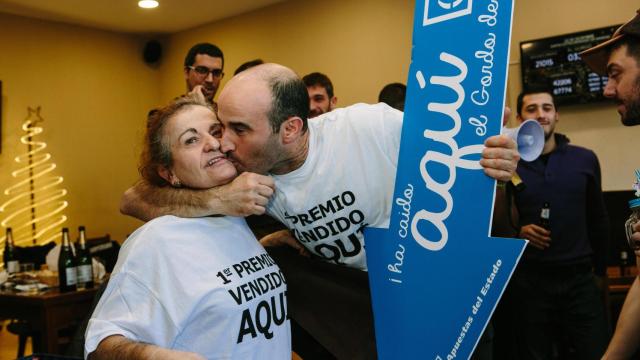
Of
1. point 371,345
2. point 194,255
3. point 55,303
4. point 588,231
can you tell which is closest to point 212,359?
point 194,255

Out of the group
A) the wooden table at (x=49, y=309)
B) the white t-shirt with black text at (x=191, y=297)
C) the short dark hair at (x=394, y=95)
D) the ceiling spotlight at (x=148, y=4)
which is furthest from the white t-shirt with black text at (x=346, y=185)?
the ceiling spotlight at (x=148, y=4)

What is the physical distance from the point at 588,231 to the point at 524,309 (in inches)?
22.9

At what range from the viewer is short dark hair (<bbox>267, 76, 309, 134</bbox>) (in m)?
1.64

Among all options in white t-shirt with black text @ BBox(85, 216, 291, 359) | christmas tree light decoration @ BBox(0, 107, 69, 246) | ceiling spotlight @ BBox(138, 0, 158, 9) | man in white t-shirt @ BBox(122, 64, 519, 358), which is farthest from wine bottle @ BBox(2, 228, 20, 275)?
white t-shirt with black text @ BBox(85, 216, 291, 359)

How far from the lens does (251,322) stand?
1.41 meters

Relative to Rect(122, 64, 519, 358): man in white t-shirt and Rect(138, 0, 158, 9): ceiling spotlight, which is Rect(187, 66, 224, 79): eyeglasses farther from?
Rect(138, 0, 158, 9): ceiling spotlight

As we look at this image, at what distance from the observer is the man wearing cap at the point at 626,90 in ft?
5.49

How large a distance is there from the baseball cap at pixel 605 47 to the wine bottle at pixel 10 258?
389cm

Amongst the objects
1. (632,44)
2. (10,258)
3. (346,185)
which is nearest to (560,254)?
(632,44)

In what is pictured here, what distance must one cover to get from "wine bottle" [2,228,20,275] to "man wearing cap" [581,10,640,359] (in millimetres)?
3869

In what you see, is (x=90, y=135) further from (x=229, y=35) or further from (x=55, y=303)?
(x=55, y=303)

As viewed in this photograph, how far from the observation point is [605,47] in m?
1.88

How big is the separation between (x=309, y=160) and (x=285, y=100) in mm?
196

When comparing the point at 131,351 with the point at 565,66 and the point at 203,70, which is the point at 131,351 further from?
the point at 565,66
